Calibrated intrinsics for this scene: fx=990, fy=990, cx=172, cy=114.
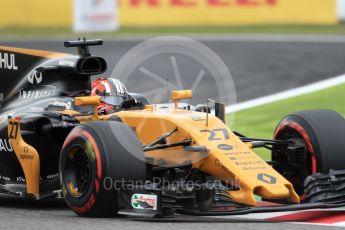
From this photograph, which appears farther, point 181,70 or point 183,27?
A: point 183,27

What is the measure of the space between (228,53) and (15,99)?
14635 millimetres

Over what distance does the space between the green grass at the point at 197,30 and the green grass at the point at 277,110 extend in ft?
39.2

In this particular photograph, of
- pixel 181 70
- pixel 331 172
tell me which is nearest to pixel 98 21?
pixel 181 70

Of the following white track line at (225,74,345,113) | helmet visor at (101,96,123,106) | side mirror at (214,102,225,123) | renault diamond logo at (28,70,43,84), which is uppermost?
white track line at (225,74,345,113)

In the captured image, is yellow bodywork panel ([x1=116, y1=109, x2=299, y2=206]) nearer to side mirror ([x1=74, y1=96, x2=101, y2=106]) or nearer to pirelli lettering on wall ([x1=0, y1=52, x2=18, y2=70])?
side mirror ([x1=74, y1=96, x2=101, y2=106])

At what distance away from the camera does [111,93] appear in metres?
10.4

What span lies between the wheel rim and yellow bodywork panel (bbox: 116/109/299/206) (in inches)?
25.2

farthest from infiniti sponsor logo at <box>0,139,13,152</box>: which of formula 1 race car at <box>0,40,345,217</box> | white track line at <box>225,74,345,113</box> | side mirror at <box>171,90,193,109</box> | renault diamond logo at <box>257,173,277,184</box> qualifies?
white track line at <box>225,74,345,113</box>

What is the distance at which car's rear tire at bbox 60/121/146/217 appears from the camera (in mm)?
8562

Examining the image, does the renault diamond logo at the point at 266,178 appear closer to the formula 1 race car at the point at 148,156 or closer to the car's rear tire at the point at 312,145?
the formula 1 race car at the point at 148,156

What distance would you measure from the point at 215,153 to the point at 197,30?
23.4 metres

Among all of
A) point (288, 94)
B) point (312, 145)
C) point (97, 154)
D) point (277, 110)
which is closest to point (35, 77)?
point (97, 154)

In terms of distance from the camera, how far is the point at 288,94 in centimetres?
1891

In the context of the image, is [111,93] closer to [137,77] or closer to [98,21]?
[137,77]
